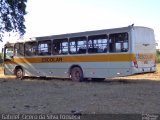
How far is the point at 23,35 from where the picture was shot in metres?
28.4

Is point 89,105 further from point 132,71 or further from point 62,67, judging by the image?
point 62,67

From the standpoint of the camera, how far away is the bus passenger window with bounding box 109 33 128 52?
19875 millimetres

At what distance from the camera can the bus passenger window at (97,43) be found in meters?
20.9

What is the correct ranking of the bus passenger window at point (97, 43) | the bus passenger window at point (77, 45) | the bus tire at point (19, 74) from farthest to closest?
the bus tire at point (19, 74), the bus passenger window at point (77, 45), the bus passenger window at point (97, 43)

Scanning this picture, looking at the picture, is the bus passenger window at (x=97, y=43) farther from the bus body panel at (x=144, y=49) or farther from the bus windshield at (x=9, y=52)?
the bus windshield at (x=9, y=52)

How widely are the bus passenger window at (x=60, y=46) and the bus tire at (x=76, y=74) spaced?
1.19 m

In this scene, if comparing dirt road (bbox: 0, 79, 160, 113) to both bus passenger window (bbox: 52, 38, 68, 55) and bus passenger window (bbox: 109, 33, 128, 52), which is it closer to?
bus passenger window (bbox: 109, 33, 128, 52)

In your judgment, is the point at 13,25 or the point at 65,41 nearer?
the point at 65,41

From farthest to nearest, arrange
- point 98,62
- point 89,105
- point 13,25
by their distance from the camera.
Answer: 1. point 13,25
2. point 98,62
3. point 89,105

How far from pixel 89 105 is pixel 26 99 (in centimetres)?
259

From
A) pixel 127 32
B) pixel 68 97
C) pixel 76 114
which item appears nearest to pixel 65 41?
pixel 127 32

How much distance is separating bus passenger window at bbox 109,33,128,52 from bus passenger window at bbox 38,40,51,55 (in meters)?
5.07

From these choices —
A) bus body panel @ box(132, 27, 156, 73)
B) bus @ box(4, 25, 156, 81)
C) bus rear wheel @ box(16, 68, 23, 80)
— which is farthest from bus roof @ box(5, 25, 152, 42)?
bus rear wheel @ box(16, 68, 23, 80)

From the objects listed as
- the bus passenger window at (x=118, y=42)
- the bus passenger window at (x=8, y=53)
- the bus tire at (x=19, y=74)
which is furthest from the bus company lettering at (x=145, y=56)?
the bus passenger window at (x=8, y=53)
